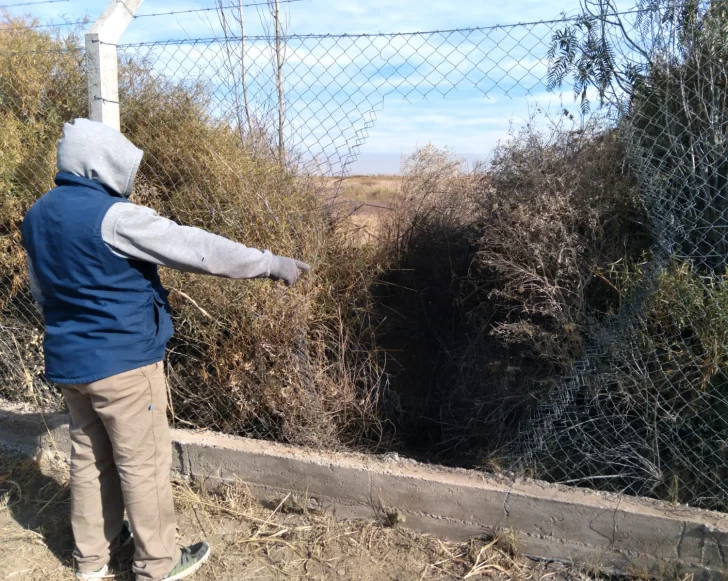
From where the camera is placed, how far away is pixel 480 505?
9.08 feet

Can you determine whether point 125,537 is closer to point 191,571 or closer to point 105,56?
point 191,571

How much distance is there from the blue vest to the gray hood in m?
0.04

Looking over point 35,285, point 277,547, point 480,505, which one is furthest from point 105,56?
point 480,505

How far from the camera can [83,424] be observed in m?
2.56

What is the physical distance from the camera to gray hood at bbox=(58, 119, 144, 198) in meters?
2.24

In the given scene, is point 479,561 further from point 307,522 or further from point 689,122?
point 689,122

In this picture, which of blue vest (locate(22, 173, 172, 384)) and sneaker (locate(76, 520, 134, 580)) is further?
sneaker (locate(76, 520, 134, 580))

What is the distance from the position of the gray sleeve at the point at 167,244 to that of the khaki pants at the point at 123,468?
519 mm

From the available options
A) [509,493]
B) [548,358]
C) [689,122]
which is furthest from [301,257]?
[689,122]

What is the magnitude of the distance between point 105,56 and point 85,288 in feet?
5.23

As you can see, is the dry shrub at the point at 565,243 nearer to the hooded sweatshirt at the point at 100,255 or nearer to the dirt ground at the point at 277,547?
the dirt ground at the point at 277,547

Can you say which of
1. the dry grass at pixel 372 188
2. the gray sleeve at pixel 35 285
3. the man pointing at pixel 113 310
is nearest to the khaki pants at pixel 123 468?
the man pointing at pixel 113 310

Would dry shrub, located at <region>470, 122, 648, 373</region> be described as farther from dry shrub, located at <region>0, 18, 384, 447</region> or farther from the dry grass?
the dry grass

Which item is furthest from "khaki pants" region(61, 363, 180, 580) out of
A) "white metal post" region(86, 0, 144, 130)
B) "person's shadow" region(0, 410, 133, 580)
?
"white metal post" region(86, 0, 144, 130)
